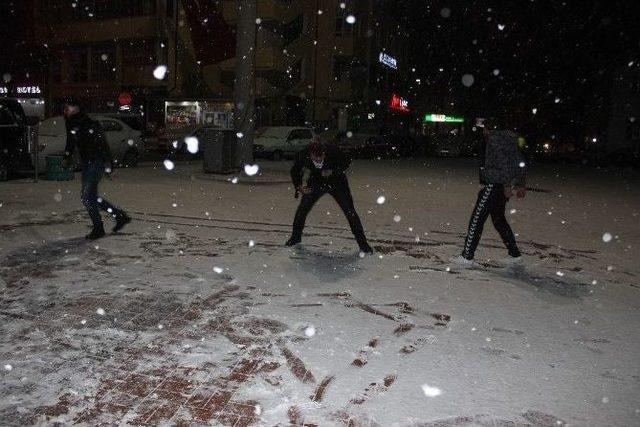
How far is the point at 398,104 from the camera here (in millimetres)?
54312

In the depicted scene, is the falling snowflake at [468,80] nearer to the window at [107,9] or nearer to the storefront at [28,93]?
the window at [107,9]

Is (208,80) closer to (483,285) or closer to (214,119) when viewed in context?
(214,119)

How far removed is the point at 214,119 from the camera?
36438 mm

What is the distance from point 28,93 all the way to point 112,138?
2907 centimetres

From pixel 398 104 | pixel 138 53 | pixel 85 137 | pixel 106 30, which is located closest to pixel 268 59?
pixel 138 53

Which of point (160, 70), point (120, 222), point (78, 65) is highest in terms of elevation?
point (78, 65)

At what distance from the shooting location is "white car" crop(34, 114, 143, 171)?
50.3ft

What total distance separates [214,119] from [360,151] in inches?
367

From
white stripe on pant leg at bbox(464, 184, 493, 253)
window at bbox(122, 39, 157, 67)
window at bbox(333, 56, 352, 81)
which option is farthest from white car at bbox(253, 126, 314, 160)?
white stripe on pant leg at bbox(464, 184, 493, 253)

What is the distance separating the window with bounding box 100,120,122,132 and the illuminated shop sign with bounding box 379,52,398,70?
3370 cm

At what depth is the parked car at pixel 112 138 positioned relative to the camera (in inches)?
608

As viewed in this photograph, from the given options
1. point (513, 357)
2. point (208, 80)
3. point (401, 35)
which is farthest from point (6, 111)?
point (401, 35)

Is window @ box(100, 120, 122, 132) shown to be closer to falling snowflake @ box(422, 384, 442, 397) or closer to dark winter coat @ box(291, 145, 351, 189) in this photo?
dark winter coat @ box(291, 145, 351, 189)

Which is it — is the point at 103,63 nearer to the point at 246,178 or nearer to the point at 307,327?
the point at 246,178
